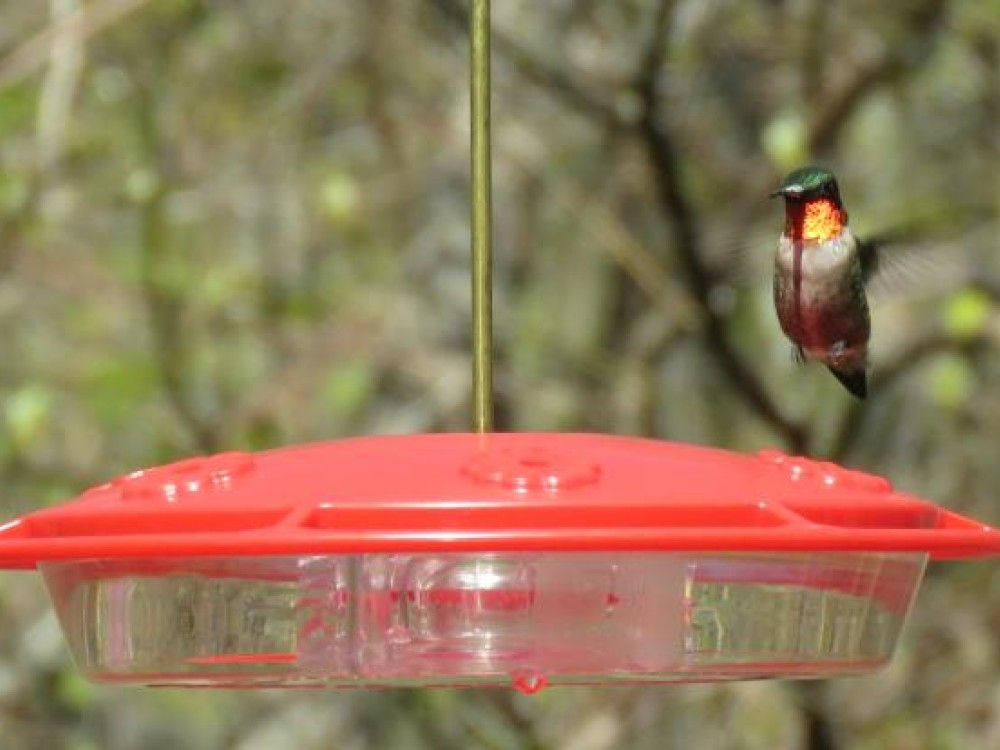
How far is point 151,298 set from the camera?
5.73 m

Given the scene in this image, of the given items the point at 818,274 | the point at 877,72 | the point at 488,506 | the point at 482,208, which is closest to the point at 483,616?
the point at 488,506

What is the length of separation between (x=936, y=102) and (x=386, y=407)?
1576 millimetres

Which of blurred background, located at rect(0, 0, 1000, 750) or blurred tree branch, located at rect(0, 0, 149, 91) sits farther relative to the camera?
blurred background, located at rect(0, 0, 1000, 750)

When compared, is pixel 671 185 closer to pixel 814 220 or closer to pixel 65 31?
pixel 65 31

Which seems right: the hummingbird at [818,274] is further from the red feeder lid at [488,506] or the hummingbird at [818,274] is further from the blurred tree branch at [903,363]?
the blurred tree branch at [903,363]

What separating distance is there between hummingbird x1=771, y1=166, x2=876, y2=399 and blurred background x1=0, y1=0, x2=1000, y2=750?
234 centimetres

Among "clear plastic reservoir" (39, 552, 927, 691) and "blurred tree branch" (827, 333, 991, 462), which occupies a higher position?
"clear plastic reservoir" (39, 552, 927, 691)

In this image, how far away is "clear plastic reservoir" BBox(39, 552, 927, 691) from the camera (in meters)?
1.94

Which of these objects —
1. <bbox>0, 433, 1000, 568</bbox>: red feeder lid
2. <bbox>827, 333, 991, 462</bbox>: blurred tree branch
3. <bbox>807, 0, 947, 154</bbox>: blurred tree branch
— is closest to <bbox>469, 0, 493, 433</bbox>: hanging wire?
<bbox>0, 433, 1000, 568</bbox>: red feeder lid

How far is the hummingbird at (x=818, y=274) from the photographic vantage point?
2613mm

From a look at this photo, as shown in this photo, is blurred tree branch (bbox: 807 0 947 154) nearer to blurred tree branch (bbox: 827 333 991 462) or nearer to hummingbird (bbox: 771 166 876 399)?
blurred tree branch (bbox: 827 333 991 462)

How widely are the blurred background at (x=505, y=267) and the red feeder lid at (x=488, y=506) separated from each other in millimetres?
3048

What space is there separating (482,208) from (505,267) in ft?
12.4

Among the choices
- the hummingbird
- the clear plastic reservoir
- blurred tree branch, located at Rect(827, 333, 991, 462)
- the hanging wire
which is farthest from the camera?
blurred tree branch, located at Rect(827, 333, 991, 462)
